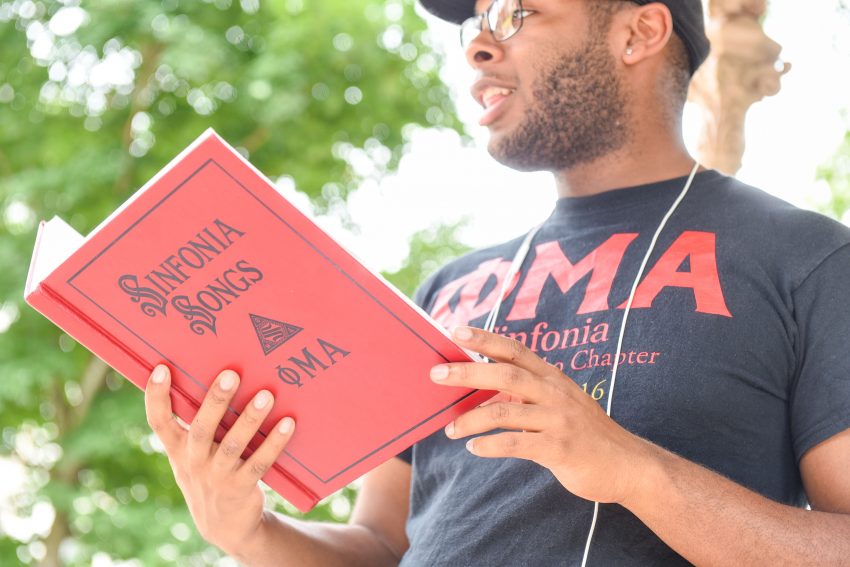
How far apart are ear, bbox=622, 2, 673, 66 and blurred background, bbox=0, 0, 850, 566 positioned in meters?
3.28

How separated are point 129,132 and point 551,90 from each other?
4.42 m

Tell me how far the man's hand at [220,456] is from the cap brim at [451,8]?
41.0 inches

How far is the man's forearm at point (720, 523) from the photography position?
114 cm

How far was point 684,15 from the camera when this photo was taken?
5.96 feet

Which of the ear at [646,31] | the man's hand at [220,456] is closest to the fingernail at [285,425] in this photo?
the man's hand at [220,456]

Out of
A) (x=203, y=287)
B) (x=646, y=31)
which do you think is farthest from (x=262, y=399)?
(x=646, y=31)

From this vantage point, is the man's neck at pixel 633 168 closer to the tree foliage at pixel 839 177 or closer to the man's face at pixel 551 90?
the man's face at pixel 551 90

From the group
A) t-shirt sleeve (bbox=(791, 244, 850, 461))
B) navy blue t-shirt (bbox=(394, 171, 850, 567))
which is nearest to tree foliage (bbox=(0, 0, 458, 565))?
navy blue t-shirt (bbox=(394, 171, 850, 567))

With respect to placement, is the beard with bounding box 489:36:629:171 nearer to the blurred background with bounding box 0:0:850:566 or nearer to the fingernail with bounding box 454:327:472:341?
the fingernail with bounding box 454:327:472:341

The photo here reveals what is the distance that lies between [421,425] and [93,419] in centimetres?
471

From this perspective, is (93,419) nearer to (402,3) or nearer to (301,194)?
(301,194)

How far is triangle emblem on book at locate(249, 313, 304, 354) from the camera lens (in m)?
1.21

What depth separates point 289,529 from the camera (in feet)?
5.24

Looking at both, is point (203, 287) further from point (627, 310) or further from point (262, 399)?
point (627, 310)
